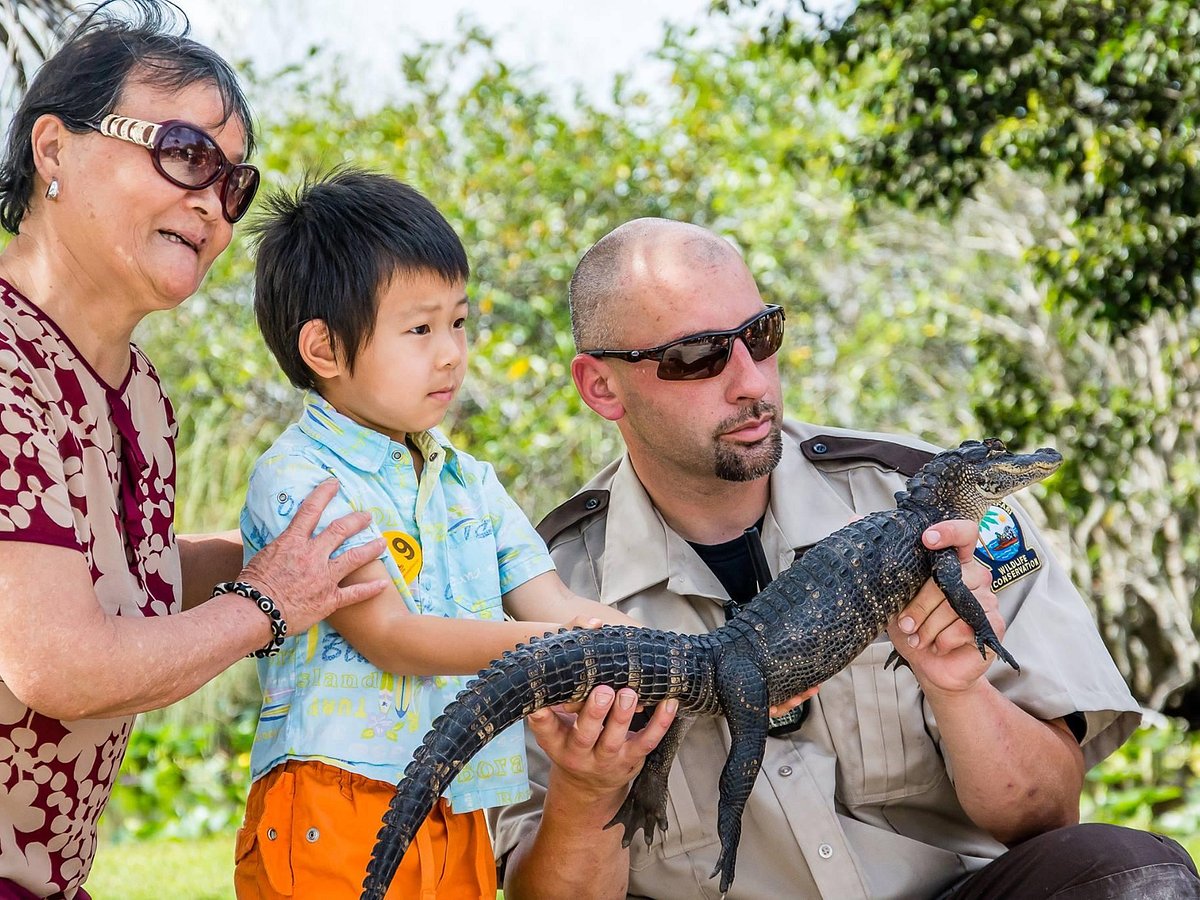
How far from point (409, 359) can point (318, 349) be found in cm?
23

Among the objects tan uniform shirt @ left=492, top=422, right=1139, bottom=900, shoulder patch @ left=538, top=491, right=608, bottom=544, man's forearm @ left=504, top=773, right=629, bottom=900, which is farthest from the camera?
shoulder patch @ left=538, top=491, right=608, bottom=544

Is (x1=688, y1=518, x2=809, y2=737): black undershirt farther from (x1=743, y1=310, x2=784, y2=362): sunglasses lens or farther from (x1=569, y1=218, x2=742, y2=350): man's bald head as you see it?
(x1=569, y1=218, x2=742, y2=350): man's bald head

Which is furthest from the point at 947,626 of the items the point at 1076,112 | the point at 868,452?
the point at 1076,112

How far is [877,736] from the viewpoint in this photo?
3180 mm

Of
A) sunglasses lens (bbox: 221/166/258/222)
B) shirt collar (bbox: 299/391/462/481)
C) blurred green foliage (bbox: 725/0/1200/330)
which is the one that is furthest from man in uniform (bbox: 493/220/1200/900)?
blurred green foliage (bbox: 725/0/1200/330)

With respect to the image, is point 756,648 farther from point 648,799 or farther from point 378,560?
point 378,560

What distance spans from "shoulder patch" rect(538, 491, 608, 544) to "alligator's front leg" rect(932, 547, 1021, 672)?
1.15m

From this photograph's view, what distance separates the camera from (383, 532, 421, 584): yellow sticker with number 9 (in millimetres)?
2824

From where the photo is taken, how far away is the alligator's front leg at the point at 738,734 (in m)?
2.76

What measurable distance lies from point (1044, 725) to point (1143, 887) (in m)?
0.45

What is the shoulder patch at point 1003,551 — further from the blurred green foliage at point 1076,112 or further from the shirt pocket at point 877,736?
the blurred green foliage at point 1076,112

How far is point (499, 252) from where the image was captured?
8.38m

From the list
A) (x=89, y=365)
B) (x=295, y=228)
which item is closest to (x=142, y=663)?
(x=89, y=365)

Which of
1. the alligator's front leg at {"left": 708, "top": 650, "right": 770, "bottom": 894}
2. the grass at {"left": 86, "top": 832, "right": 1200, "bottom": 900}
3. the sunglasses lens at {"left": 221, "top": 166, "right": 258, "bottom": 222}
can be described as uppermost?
the sunglasses lens at {"left": 221, "top": 166, "right": 258, "bottom": 222}
